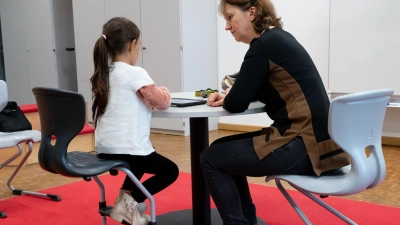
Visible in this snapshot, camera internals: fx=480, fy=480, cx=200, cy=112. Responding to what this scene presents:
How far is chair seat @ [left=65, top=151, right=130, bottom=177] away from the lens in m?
1.85

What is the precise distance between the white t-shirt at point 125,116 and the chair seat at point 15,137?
3.33 ft

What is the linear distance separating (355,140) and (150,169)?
874mm

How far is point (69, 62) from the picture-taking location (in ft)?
22.0

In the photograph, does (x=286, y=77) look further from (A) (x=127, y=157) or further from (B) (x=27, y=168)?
(B) (x=27, y=168)

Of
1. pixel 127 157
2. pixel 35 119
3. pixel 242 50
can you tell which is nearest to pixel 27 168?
pixel 35 119

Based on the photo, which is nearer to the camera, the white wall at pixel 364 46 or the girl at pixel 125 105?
the girl at pixel 125 105

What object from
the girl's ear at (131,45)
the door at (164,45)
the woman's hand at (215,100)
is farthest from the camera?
the door at (164,45)

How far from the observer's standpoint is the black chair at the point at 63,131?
5.93 feet

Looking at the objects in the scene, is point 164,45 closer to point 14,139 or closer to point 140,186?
point 14,139

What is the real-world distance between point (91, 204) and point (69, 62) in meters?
4.20

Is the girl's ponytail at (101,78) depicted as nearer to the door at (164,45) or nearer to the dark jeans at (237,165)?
the dark jeans at (237,165)

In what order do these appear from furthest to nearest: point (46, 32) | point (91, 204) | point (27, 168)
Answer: point (46, 32), point (27, 168), point (91, 204)

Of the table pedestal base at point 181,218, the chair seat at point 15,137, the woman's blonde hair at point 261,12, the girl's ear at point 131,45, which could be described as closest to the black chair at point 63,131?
the girl's ear at point 131,45

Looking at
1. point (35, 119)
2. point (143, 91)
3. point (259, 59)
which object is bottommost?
point (35, 119)
